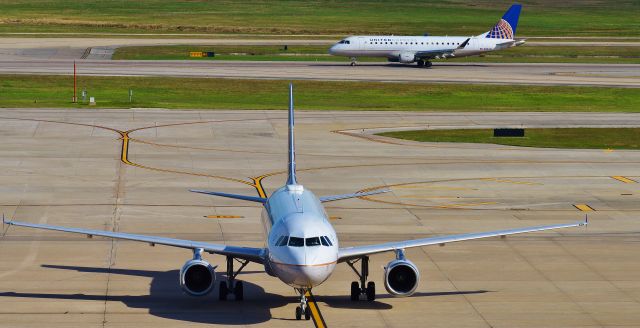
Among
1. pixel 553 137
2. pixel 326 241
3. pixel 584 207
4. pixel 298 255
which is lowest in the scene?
pixel 584 207

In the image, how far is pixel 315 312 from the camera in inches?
1265

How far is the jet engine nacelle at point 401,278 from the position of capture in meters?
31.8

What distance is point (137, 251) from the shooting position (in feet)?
130

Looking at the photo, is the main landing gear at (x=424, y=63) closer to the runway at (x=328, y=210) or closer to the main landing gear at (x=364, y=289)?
the runway at (x=328, y=210)

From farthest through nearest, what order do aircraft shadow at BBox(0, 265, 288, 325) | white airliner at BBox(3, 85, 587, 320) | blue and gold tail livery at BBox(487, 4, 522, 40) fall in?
blue and gold tail livery at BBox(487, 4, 522, 40) → aircraft shadow at BBox(0, 265, 288, 325) → white airliner at BBox(3, 85, 587, 320)

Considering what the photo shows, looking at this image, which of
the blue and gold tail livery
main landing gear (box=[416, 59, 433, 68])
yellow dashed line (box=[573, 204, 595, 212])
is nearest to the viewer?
yellow dashed line (box=[573, 204, 595, 212])

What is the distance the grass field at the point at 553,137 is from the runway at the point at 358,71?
121ft

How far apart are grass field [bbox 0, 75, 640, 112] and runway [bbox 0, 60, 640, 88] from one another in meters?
6.19

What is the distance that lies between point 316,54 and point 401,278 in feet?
399

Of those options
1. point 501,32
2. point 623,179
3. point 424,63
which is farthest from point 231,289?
point 501,32

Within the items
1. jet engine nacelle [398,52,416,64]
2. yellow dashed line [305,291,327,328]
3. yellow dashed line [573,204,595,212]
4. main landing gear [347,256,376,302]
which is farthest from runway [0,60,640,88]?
main landing gear [347,256,376,302]

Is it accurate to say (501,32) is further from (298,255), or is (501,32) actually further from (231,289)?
(298,255)

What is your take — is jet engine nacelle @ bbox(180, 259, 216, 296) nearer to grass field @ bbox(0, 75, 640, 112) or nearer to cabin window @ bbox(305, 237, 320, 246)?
cabin window @ bbox(305, 237, 320, 246)

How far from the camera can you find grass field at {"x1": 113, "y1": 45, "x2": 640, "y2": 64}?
5669 inches
